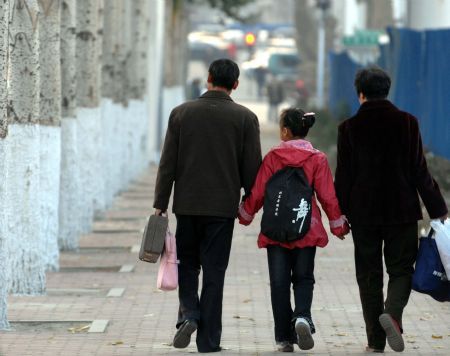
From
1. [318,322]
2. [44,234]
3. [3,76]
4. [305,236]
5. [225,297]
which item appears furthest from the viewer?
[44,234]

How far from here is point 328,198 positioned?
916cm

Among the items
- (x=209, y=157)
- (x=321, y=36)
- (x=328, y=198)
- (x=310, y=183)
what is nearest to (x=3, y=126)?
(x=209, y=157)

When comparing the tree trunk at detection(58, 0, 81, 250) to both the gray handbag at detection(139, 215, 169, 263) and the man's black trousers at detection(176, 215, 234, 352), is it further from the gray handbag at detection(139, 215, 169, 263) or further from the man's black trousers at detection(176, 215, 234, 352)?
the gray handbag at detection(139, 215, 169, 263)

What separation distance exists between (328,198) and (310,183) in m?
0.14

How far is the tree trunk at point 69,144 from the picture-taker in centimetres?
1585

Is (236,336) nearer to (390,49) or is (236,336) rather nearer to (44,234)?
(44,234)

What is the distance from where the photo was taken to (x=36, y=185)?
12.9 m

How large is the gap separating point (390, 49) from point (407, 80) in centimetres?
280

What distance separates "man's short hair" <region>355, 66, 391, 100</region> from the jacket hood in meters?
0.45

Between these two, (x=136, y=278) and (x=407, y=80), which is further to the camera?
(x=407, y=80)

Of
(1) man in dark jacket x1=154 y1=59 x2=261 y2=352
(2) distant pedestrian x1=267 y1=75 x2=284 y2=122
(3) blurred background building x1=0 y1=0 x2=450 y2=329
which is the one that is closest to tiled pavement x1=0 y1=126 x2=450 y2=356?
(1) man in dark jacket x1=154 y1=59 x2=261 y2=352

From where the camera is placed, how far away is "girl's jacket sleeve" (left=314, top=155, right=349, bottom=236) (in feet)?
30.0

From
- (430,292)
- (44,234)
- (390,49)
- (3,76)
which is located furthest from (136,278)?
(390,49)

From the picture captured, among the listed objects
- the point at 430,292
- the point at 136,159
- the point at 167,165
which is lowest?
the point at 136,159
